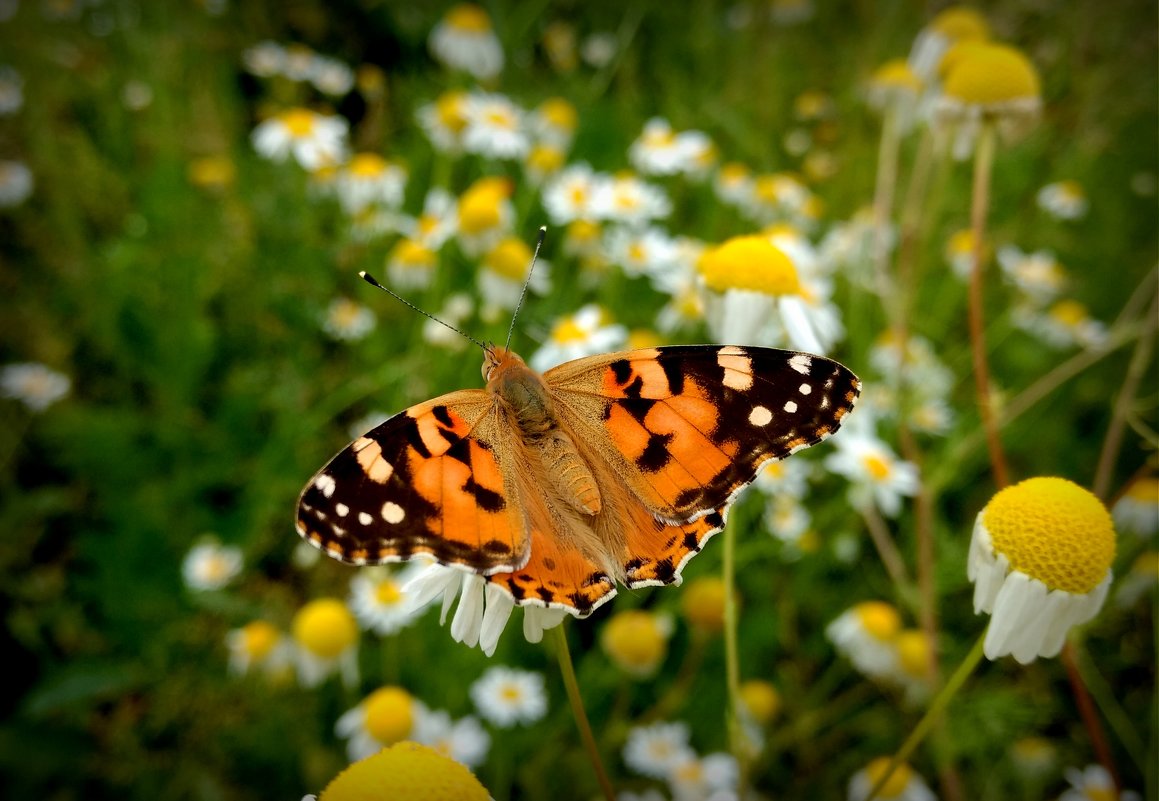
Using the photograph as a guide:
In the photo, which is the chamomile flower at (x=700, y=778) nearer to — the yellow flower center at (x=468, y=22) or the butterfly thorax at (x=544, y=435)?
the butterfly thorax at (x=544, y=435)

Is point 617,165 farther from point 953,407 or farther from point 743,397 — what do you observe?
point 743,397

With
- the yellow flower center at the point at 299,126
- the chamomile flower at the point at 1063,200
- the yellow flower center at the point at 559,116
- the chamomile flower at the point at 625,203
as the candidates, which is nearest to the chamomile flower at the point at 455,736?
the chamomile flower at the point at 625,203

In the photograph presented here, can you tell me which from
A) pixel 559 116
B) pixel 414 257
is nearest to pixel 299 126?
pixel 414 257

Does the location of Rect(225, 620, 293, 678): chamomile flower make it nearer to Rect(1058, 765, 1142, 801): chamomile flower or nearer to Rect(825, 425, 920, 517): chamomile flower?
Rect(825, 425, 920, 517): chamomile flower

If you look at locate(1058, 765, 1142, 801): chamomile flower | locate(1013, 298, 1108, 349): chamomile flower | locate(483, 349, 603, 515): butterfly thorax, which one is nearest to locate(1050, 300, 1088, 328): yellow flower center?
locate(1013, 298, 1108, 349): chamomile flower

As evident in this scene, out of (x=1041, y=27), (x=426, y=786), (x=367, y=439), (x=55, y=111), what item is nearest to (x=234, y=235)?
(x=55, y=111)

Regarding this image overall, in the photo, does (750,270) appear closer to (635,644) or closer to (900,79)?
(635,644)
